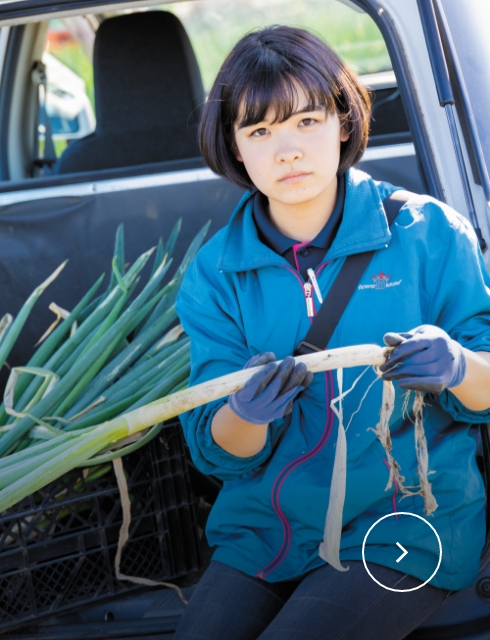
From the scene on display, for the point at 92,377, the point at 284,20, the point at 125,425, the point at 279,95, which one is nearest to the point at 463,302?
the point at 279,95

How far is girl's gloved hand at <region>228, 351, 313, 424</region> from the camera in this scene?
1313 millimetres

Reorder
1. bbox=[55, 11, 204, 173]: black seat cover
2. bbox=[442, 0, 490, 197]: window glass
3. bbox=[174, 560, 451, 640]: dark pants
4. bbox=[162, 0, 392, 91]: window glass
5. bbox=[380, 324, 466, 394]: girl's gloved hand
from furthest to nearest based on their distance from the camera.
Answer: bbox=[162, 0, 392, 91]: window glass → bbox=[55, 11, 204, 173]: black seat cover → bbox=[442, 0, 490, 197]: window glass → bbox=[174, 560, 451, 640]: dark pants → bbox=[380, 324, 466, 394]: girl's gloved hand

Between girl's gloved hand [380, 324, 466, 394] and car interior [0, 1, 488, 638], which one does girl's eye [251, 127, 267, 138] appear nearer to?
girl's gloved hand [380, 324, 466, 394]

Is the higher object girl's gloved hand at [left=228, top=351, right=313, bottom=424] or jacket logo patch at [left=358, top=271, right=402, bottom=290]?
jacket logo patch at [left=358, top=271, right=402, bottom=290]

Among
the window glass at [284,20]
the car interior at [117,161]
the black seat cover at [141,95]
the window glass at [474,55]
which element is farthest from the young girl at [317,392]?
the window glass at [284,20]

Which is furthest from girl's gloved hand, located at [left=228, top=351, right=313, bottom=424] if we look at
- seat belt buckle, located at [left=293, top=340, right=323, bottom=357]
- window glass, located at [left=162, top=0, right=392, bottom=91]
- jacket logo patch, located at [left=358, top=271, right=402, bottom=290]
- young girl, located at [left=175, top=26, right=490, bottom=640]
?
window glass, located at [left=162, top=0, right=392, bottom=91]

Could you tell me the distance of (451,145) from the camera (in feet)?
5.61

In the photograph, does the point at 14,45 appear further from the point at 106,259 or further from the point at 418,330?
the point at 418,330

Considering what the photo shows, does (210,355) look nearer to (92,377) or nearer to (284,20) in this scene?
(92,377)

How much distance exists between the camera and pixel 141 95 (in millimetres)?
2898

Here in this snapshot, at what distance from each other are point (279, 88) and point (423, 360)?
1.94 ft

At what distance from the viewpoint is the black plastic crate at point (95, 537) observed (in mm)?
1689

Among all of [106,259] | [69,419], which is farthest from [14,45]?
[69,419]

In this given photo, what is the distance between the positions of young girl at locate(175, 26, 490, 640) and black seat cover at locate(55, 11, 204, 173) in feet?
4.44
